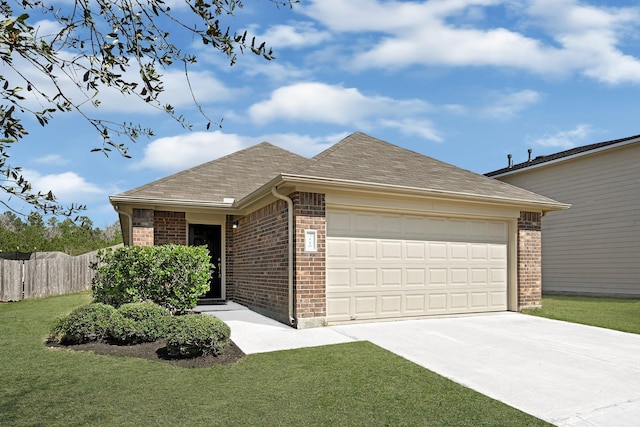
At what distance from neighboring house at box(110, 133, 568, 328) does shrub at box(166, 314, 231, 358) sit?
2349 mm

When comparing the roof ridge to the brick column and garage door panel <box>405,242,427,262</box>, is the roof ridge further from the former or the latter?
garage door panel <box>405,242,427,262</box>

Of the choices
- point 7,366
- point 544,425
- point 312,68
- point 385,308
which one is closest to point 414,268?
point 385,308

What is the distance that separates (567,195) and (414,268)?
1058 cm

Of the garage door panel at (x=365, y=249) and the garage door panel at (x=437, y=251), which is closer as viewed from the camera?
the garage door panel at (x=365, y=249)

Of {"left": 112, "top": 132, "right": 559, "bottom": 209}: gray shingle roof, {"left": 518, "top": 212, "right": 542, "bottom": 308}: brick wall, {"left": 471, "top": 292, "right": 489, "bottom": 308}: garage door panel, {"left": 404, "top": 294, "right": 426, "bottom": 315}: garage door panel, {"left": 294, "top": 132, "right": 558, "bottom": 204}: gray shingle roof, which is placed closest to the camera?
{"left": 294, "top": 132, "right": 558, "bottom": 204}: gray shingle roof

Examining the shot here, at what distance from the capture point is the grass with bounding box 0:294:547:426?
418cm

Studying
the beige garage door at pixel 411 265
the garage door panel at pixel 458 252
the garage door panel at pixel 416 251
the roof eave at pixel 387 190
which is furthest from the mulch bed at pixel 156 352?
the garage door panel at pixel 458 252

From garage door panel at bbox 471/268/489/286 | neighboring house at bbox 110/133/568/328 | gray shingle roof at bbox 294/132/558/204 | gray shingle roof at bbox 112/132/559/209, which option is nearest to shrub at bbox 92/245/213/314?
neighboring house at bbox 110/133/568/328

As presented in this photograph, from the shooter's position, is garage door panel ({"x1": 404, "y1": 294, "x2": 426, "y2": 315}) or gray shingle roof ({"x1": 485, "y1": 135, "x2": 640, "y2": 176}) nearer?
garage door panel ({"x1": 404, "y1": 294, "x2": 426, "y2": 315})

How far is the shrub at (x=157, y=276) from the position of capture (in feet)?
29.3

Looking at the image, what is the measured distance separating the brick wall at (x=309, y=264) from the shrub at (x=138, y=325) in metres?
2.40

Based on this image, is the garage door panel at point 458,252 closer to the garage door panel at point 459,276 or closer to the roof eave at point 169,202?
the garage door panel at point 459,276

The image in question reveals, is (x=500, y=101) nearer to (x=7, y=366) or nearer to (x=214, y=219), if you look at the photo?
(x=214, y=219)

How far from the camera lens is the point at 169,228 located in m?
12.1
